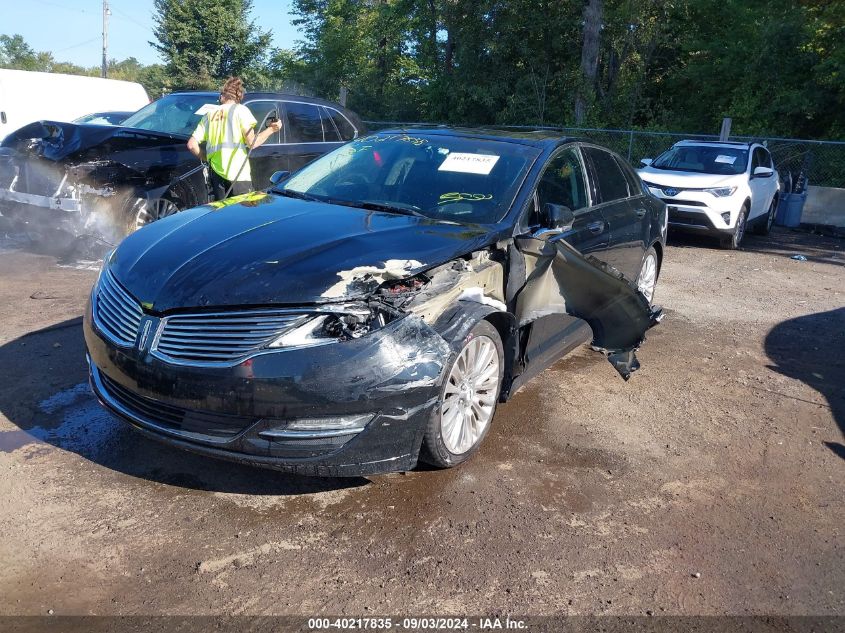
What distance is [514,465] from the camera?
389cm

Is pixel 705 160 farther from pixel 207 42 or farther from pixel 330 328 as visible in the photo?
pixel 207 42

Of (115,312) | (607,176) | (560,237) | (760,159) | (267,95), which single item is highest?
(267,95)

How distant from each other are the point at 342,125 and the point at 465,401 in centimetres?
694

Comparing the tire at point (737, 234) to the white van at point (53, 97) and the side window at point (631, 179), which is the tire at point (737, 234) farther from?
the white van at point (53, 97)

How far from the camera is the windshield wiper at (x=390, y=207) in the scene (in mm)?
4254

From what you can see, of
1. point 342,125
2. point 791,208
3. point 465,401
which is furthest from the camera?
point 791,208

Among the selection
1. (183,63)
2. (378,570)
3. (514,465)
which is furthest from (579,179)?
(183,63)

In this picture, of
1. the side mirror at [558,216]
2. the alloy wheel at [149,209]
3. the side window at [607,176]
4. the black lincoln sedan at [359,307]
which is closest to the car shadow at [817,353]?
the black lincoln sedan at [359,307]

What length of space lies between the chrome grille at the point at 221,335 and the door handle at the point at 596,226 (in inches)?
102

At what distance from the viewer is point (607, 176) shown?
221 inches

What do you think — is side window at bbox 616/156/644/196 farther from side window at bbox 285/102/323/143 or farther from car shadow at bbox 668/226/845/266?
car shadow at bbox 668/226/845/266

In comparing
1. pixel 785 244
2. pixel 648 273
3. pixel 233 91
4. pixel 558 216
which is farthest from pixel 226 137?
pixel 785 244

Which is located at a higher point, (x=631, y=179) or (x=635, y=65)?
(x=635, y=65)

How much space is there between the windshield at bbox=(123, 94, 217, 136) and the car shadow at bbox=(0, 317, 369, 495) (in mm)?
4165
